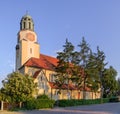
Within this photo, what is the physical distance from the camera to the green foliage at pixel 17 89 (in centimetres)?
4588

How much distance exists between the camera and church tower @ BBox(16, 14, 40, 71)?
66438mm

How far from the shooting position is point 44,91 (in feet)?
208

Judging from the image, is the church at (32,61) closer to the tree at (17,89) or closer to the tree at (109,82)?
the tree at (17,89)

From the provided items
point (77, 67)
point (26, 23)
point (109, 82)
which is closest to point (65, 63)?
point (77, 67)

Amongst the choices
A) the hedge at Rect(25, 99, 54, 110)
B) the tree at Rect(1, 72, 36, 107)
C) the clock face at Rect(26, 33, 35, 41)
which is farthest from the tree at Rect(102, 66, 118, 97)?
the tree at Rect(1, 72, 36, 107)

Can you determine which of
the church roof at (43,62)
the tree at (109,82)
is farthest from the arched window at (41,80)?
the tree at (109,82)

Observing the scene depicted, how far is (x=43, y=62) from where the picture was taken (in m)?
70.9

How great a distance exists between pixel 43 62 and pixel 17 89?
25.3 m

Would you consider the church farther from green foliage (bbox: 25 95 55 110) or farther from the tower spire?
green foliage (bbox: 25 95 55 110)

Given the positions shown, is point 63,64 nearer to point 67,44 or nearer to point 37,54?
point 67,44

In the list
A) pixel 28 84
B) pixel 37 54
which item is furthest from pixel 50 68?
pixel 28 84

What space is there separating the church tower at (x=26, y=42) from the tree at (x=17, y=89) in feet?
62.9

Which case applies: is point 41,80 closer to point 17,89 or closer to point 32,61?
point 32,61

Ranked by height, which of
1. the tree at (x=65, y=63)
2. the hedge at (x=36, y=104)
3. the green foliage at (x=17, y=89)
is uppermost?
the tree at (x=65, y=63)
